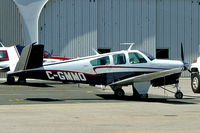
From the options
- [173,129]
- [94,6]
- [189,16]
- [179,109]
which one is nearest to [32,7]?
[94,6]

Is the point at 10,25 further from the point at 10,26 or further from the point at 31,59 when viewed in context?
the point at 31,59

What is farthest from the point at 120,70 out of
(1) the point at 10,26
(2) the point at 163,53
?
(2) the point at 163,53

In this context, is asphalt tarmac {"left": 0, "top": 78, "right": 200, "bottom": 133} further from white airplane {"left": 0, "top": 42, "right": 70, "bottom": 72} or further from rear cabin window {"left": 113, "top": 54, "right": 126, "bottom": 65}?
white airplane {"left": 0, "top": 42, "right": 70, "bottom": 72}

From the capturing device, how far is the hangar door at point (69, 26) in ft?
126

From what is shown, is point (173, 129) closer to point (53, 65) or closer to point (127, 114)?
point (127, 114)

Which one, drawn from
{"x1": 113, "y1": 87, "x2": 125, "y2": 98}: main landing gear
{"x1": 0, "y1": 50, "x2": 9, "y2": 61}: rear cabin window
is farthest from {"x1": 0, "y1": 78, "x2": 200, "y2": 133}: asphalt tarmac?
{"x1": 0, "y1": 50, "x2": 9, "y2": 61}: rear cabin window

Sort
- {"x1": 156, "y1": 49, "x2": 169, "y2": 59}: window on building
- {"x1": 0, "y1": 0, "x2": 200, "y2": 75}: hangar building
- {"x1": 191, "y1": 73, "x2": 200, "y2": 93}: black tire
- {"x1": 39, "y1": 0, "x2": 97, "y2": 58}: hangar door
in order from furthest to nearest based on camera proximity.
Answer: {"x1": 156, "y1": 49, "x2": 169, "y2": 59}: window on building < {"x1": 0, "y1": 0, "x2": 200, "y2": 75}: hangar building < {"x1": 39, "y1": 0, "x2": 97, "y2": 58}: hangar door < {"x1": 191, "y1": 73, "x2": 200, "y2": 93}: black tire

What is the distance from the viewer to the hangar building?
3869 centimetres

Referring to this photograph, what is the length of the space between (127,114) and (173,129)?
9.46ft

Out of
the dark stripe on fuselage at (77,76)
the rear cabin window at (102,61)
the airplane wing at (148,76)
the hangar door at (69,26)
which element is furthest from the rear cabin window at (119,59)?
the hangar door at (69,26)

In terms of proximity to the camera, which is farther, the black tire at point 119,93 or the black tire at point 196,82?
the black tire at point 196,82

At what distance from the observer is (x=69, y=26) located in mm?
38938

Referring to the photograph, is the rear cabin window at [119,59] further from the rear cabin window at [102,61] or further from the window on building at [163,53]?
the window on building at [163,53]

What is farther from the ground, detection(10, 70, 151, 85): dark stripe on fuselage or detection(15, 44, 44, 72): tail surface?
detection(15, 44, 44, 72): tail surface
